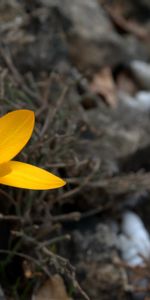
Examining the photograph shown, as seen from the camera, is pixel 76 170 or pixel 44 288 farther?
pixel 76 170

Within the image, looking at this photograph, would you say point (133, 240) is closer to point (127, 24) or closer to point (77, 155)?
point (77, 155)

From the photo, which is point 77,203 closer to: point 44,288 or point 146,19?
point 44,288

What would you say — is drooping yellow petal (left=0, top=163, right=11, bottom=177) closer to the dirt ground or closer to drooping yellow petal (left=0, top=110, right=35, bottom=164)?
drooping yellow petal (left=0, top=110, right=35, bottom=164)

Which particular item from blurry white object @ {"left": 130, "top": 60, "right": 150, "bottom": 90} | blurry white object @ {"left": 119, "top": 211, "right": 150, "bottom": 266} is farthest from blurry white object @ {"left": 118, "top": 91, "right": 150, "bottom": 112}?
blurry white object @ {"left": 119, "top": 211, "right": 150, "bottom": 266}

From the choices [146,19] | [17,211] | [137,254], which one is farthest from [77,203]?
[146,19]

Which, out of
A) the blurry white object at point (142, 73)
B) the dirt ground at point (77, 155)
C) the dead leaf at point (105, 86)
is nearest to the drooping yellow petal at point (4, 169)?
the dirt ground at point (77, 155)

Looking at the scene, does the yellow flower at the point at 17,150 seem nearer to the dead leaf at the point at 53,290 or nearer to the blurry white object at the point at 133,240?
the dead leaf at the point at 53,290

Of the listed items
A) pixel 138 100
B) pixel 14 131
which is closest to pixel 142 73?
pixel 138 100

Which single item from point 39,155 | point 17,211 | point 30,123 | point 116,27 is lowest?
point 116,27
